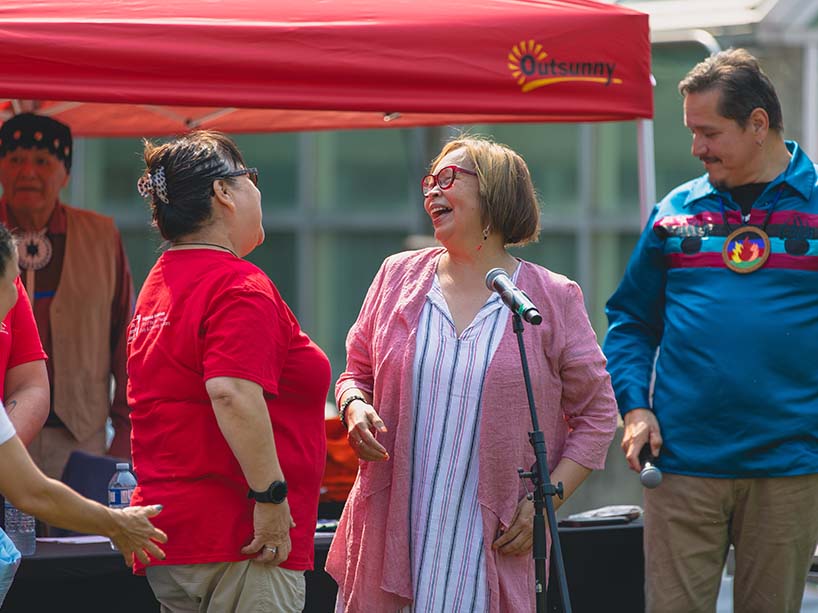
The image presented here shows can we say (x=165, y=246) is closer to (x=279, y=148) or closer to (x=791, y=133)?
(x=791, y=133)

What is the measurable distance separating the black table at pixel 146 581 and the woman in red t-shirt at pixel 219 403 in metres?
0.88

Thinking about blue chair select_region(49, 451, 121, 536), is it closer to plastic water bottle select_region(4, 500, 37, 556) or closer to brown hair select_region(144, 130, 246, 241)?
plastic water bottle select_region(4, 500, 37, 556)

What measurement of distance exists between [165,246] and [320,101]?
0.78m

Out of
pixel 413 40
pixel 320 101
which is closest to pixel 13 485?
pixel 320 101

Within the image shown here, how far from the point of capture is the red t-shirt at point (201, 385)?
2963 millimetres

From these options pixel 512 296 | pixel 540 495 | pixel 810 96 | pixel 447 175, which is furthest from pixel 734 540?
pixel 810 96

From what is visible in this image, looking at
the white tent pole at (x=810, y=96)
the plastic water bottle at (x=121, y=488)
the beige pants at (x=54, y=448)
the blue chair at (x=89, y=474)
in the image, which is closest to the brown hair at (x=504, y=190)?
the plastic water bottle at (x=121, y=488)

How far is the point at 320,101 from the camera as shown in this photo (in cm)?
381

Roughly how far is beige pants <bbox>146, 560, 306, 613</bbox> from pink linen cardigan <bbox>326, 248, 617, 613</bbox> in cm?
39

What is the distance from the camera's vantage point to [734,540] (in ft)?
12.7

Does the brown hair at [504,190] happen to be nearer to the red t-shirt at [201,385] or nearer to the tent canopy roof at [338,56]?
the tent canopy roof at [338,56]

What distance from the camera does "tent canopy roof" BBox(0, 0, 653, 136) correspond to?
3.58 metres

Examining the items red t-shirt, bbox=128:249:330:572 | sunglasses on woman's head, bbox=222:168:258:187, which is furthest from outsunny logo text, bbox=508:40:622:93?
red t-shirt, bbox=128:249:330:572

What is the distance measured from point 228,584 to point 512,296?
3.10 feet
